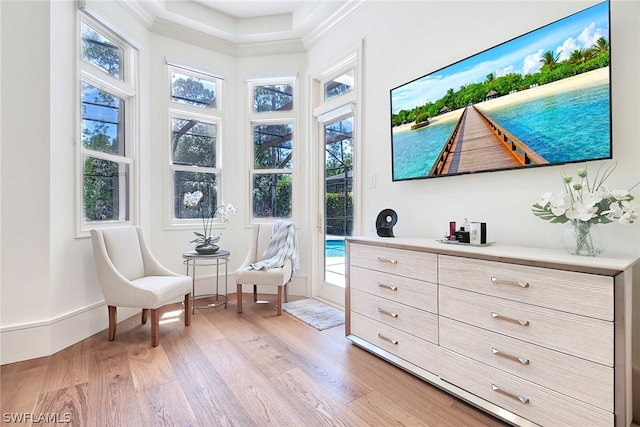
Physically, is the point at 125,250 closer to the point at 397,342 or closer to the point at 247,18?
the point at 397,342

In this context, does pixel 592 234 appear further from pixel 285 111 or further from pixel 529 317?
pixel 285 111

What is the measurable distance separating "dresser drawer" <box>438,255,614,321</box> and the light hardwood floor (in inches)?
26.2

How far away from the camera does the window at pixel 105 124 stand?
274cm

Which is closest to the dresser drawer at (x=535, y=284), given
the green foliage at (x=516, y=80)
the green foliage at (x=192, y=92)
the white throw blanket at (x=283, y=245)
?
the green foliage at (x=516, y=80)

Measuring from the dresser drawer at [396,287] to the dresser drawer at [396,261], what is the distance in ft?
0.12

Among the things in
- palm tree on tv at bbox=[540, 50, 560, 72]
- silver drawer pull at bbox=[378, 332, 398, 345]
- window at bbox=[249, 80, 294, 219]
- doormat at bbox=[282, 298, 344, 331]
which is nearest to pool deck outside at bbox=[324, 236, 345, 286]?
doormat at bbox=[282, 298, 344, 331]

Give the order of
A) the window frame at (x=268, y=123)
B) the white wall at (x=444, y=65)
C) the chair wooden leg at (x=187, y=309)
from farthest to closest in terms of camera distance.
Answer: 1. the window frame at (x=268, y=123)
2. the chair wooden leg at (x=187, y=309)
3. the white wall at (x=444, y=65)

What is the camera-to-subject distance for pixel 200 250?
329 cm

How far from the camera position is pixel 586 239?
1.48 metres

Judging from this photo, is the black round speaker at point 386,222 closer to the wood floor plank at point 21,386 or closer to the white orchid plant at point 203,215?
the white orchid plant at point 203,215

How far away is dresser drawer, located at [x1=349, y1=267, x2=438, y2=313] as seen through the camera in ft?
6.16

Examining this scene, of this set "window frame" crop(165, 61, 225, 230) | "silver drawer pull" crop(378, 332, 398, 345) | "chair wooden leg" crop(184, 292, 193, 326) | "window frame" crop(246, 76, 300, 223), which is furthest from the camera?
"window frame" crop(246, 76, 300, 223)

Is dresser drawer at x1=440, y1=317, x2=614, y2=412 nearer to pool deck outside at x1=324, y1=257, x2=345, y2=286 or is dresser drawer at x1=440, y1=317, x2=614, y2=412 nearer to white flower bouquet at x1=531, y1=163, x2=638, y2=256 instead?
white flower bouquet at x1=531, y1=163, x2=638, y2=256

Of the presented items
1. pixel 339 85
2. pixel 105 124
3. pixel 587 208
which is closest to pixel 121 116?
pixel 105 124
